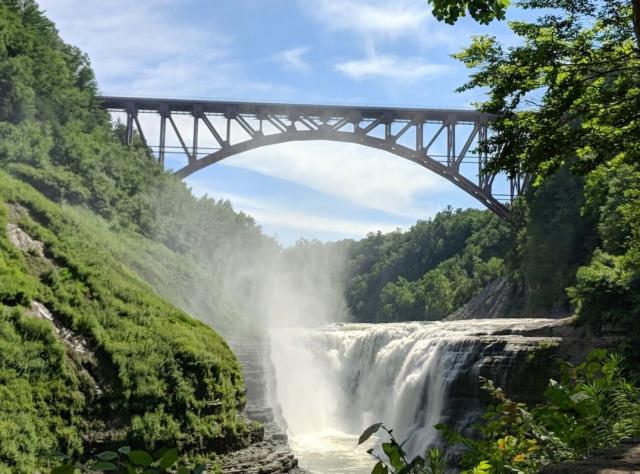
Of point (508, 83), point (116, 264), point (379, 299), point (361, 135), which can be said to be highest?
point (361, 135)

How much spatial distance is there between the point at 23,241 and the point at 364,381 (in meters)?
13.8

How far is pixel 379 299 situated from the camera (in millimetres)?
88500

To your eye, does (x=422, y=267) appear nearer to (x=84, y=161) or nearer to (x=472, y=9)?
(x=84, y=161)

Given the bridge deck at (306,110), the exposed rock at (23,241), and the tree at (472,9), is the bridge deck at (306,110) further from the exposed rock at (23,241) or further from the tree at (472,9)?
the tree at (472,9)

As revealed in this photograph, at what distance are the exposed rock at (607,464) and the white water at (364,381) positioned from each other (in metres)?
13.8

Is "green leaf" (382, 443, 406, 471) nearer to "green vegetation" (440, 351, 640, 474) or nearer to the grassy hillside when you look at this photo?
"green vegetation" (440, 351, 640, 474)

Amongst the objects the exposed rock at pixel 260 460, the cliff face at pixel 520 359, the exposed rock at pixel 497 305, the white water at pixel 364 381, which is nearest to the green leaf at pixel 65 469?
the exposed rock at pixel 260 460

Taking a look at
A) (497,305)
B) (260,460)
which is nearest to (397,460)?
(260,460)

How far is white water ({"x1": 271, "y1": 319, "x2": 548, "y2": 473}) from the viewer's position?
17.3 meters

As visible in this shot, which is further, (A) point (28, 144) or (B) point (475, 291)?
(B) point (475, 291)

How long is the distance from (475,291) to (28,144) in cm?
3982

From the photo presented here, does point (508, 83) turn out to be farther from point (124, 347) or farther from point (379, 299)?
point (379, 299)

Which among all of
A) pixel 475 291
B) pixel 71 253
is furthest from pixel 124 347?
pixel 475 291

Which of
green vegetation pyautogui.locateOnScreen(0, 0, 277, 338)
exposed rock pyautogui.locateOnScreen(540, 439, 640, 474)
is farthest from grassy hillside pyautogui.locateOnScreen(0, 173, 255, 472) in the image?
green vegetation pyautogui.locateOnScreen(0, 0, 277, 338)
